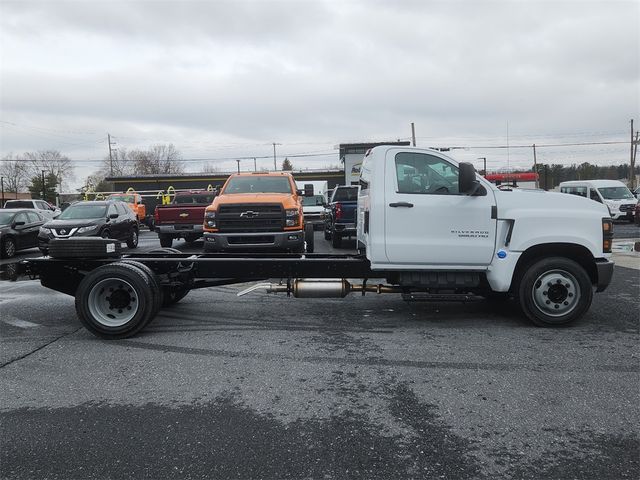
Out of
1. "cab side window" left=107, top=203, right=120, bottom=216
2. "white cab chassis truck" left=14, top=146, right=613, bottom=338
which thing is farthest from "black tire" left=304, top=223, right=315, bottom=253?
"cab side window" left=107, top=203, right=120, bottom=216

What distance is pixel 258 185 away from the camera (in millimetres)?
11766

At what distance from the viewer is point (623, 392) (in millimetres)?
4227

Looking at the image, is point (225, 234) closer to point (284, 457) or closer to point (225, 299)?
point (225, 299)

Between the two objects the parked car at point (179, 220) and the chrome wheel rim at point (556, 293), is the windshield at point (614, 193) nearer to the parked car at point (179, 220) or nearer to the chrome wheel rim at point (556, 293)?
the parked car at point (179, 220)

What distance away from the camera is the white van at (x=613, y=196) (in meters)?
24.9

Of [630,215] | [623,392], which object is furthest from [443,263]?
[630,215]

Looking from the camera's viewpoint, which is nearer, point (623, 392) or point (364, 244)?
point (623, 392)

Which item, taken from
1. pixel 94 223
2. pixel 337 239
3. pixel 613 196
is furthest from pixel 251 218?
pixel 613 196

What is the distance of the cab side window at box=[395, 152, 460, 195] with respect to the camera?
6176mm

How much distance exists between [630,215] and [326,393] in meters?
26.1

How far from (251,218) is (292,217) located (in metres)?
0.81

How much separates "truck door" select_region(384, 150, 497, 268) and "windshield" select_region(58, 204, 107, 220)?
12325mm

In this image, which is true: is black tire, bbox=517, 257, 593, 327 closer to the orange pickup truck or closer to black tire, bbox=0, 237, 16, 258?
the orange pickup truck

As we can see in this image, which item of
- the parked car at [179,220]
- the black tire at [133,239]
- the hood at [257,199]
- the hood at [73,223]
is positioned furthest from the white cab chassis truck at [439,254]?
the black tire at [133,239]
